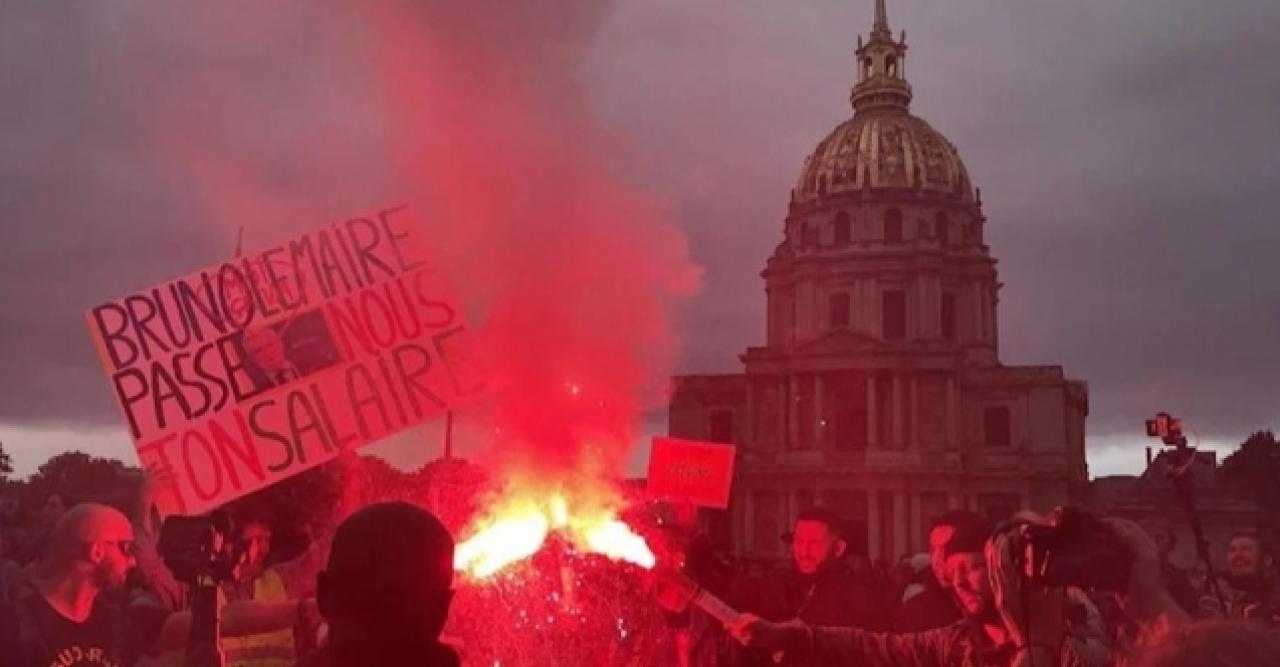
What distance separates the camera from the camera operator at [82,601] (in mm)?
4141

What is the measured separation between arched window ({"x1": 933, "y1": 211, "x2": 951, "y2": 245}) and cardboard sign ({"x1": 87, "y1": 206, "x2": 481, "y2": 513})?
197 ft

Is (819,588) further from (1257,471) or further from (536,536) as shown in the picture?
(1257,471)

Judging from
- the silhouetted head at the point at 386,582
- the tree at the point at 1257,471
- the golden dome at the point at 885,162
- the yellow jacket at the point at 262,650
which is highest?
the golden dome at the point at 885,162

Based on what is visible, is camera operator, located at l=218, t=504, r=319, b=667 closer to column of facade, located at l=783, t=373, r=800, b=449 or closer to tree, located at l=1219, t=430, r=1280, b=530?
column of facade, located at l=783, t=373, r=800, b=449

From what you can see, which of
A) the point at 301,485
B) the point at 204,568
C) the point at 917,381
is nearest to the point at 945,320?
the point at 917,381

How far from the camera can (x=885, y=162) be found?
215ft

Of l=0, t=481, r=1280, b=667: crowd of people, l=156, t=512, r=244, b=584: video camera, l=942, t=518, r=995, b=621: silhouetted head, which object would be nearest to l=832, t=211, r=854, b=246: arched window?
l=0, t=481, r=1280, b=667: crowd of people

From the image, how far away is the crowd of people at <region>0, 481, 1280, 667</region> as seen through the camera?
218cm

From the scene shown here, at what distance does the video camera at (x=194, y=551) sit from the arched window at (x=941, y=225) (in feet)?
209

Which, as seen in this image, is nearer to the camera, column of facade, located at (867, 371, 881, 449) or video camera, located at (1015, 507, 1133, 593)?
video camera, located at (1015, 507, 1133, 593)

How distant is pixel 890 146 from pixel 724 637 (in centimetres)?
6379

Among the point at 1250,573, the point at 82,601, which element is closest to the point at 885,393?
the point at 1250,573

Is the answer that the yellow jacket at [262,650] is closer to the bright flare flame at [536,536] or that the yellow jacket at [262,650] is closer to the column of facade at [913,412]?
the bright flare flame at [536,536]

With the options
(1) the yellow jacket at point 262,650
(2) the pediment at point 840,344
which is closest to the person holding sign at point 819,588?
(1) the yellow jacket at point 262,650
